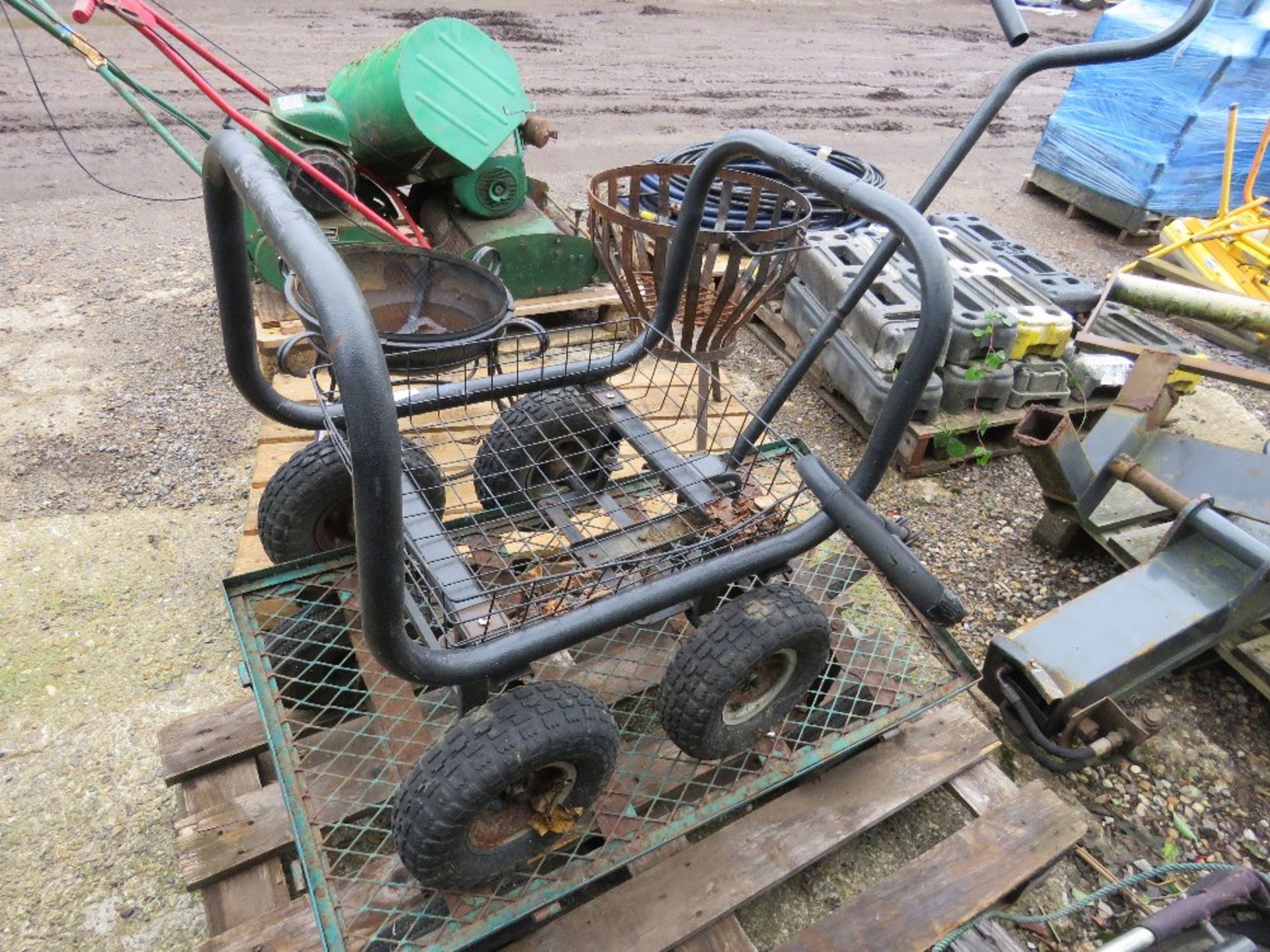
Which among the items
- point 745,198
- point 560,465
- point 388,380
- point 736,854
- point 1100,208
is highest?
point 388,380

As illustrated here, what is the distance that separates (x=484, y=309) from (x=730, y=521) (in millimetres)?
1242

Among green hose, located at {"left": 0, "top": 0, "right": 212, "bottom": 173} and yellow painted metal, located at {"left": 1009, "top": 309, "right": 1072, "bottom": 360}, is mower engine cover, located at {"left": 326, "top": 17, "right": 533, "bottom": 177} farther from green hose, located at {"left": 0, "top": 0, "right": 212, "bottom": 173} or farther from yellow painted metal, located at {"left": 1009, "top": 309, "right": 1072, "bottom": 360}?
yellow painted metal, located at {"left": 1009, "top": 309, "right": 1072, "bottom": 360}

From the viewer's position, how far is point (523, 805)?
1.65 metres

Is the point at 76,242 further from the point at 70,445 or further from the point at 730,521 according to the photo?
the point at 730,521

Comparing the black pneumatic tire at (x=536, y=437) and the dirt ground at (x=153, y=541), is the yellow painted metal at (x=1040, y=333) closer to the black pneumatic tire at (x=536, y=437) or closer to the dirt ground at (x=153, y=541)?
the dirt ground at (x=153, y=541)

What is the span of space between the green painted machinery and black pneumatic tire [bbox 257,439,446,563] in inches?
66.3

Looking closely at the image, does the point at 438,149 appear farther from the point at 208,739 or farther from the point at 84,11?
the point at 208,739

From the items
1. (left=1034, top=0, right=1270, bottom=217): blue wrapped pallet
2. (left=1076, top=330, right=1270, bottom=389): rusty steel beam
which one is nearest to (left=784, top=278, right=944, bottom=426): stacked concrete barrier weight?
(left=1076, top=330, right=1270, bottom=389): rusty steel beam

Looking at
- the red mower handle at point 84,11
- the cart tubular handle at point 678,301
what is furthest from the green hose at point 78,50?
the cart tubular handle at point 678,301

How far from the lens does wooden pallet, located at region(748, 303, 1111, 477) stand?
3379 mm

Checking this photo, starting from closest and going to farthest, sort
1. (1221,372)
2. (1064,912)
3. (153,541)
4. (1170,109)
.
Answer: (1064,912) < (1221,372) < (153,541) < (1170,109)

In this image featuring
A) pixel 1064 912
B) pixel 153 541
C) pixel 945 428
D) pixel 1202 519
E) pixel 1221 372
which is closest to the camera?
pixel 1064 912

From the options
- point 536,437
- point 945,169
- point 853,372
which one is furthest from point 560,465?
point 853,372

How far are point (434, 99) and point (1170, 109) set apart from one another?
185 inches
